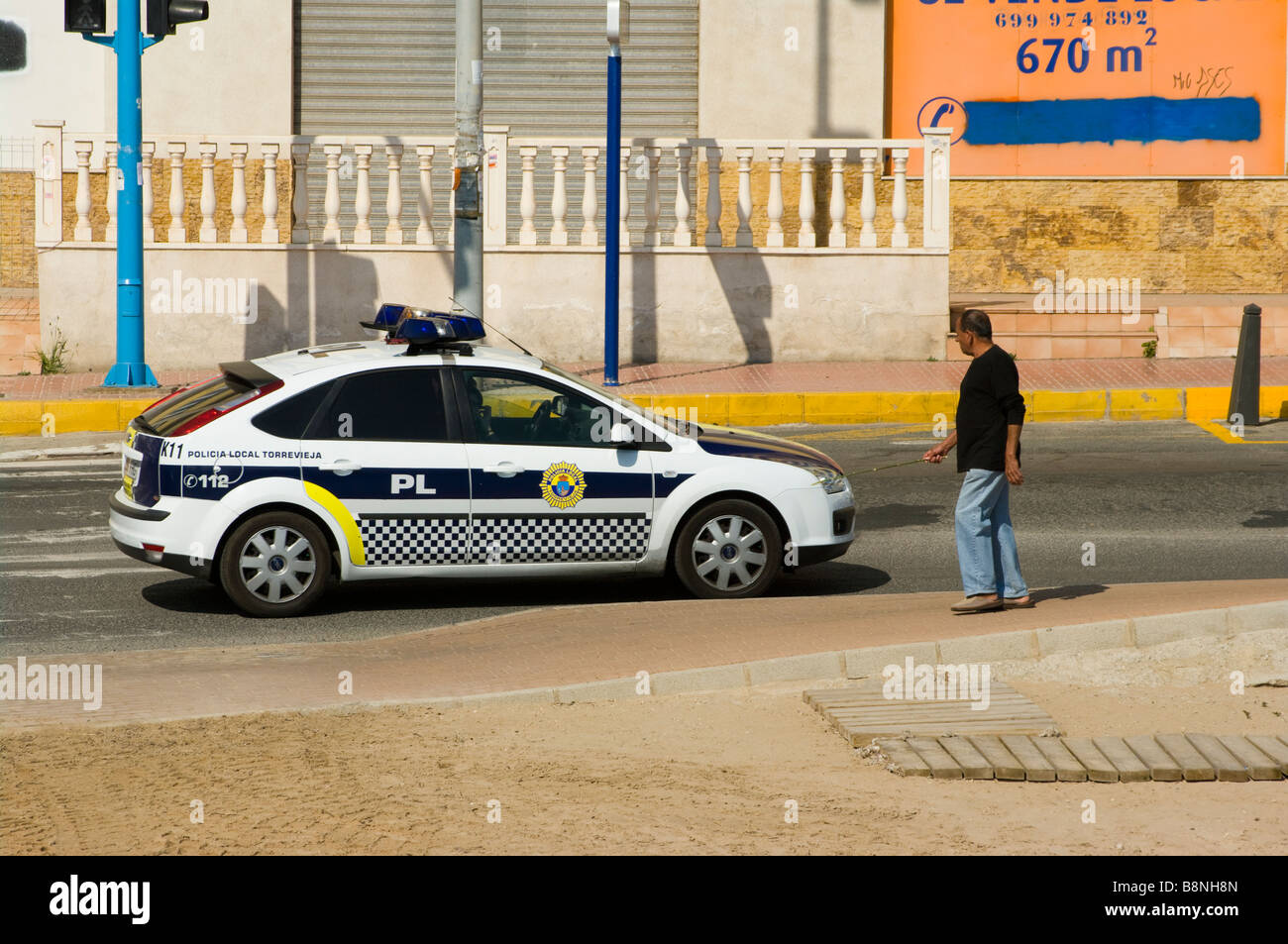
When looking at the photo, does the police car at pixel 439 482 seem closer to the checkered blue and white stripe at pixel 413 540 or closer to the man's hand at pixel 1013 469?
the checkered blue and white stripe at pixel 413 540

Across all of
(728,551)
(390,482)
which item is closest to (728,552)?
(728,551)

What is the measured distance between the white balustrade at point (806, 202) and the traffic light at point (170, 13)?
22.8 ft

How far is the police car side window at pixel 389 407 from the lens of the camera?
9.65m

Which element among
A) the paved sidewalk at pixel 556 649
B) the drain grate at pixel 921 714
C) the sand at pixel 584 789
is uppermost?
the paved sidewalk at pixel 556 649

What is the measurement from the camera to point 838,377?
18.7m

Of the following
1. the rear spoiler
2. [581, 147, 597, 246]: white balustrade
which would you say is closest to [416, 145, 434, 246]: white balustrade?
[581, 147, 597, 246]: white balustrade

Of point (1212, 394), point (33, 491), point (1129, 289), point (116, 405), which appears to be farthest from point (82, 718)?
point (1129, 289)

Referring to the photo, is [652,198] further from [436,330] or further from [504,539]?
[504,539]

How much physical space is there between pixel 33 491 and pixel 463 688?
6651 millimetres

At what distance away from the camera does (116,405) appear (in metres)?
16.7

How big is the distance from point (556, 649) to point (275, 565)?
189 centimetres

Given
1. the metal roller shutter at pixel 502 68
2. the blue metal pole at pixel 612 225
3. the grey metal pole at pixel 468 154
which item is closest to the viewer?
the grey metal pole at pixel 468 154

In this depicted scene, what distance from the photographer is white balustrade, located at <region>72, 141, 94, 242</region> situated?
19.1 metres

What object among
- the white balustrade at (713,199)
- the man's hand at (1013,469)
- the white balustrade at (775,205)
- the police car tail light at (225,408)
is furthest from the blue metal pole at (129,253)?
the man's hand at (1013,469)
